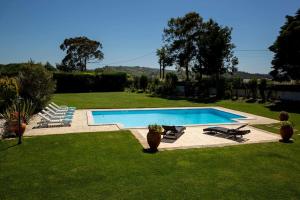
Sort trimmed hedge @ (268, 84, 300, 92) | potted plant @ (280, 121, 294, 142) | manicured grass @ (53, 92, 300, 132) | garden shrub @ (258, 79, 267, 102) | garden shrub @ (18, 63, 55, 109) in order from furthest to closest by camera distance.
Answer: garden shrub @ (258, 79, 267, 102)
trimmed hedge @ (268, 84, 300, 92)
manicured grass @ (53, 92, 300, 132)
garden shrub @ (18, 63, 55, 109)
potted plant @ (280, 121, 294, 142)

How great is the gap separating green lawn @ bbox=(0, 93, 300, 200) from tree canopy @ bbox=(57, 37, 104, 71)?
53881mm

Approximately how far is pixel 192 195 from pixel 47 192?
332 centimetres

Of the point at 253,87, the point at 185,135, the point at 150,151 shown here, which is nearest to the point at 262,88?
the point at 253,87

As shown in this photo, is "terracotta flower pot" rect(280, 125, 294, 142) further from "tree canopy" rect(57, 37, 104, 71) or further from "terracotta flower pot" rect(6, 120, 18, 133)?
"tree canopy" rect(57, 37, 104, 71)

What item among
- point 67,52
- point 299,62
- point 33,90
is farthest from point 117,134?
point 67,52

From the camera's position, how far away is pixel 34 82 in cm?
1705

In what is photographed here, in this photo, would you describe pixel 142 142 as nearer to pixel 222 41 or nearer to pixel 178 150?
pixel 178 150

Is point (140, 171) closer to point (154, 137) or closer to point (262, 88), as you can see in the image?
point (154, 137)

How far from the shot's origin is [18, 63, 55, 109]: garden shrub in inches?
668

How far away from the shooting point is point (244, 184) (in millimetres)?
6438

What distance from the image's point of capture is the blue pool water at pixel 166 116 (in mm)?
17094

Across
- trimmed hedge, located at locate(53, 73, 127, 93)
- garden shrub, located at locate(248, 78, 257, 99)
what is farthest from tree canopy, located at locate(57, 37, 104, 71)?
garden shrub, located at locate(248, 78, 257, 99)

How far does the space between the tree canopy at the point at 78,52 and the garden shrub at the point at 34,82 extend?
45.1 meters

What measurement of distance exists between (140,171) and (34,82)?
42.0 ft
